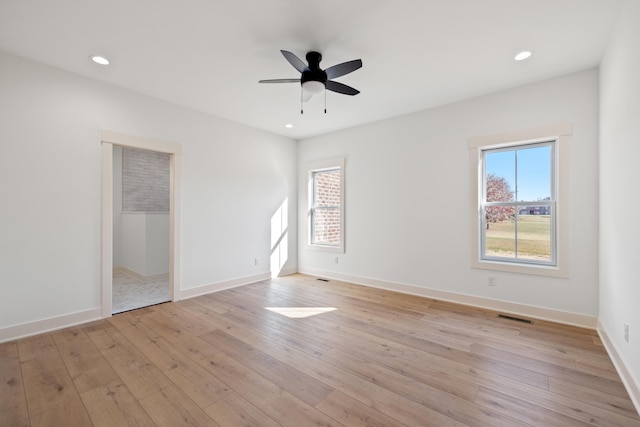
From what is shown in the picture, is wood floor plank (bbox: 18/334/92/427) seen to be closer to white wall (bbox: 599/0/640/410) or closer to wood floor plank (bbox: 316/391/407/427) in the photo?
wood floor plank (bbox: 316/391/407/427)

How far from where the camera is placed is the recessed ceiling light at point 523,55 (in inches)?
104

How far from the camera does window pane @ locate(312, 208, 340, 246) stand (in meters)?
5.41

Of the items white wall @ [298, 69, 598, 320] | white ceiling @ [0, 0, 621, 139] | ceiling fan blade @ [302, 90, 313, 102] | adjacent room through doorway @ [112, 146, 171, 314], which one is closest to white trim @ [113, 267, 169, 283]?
adjacent room through doorway @ [112, 146, 171, 314]

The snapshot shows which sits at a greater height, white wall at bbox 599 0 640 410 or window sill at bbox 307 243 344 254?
white wall at bbox 599 0 640 410

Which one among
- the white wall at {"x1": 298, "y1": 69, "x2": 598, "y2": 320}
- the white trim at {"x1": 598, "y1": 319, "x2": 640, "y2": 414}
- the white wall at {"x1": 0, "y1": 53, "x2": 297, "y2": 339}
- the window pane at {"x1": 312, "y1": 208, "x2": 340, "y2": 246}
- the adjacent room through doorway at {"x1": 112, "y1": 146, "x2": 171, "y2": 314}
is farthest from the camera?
the window pane at {"x1": 312, "y1": 208, "x2": 340, "y2": 246}

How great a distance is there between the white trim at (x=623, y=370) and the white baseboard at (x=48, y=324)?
492 centimetres

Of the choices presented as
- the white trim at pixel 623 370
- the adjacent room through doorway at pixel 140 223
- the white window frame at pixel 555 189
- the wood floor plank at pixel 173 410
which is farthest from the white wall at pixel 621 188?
the adjacent room through doorway at pixel 140 223

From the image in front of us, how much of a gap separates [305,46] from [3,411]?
138 inches

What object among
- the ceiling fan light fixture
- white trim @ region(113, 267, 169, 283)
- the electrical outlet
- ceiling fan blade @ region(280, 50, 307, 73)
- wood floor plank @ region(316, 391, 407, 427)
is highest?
ceiling fan blade @ region(280, 50, 307, 73)

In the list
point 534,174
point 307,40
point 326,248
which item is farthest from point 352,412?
point 326,248

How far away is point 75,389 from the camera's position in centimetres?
195

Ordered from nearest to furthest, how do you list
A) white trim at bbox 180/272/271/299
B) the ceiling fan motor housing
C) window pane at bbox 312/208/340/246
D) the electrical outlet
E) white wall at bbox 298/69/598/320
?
1. the electrical outlet
2. the ceiling fan motor housing
3. white wall at bbox 298/69/598/320
4. white trim at bbox 180/272/271/299
5. window pane at bbox 312/208/340/246

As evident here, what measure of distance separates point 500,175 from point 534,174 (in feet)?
1.17

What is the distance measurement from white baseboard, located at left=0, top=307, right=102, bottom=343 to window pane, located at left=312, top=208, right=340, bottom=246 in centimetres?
360
